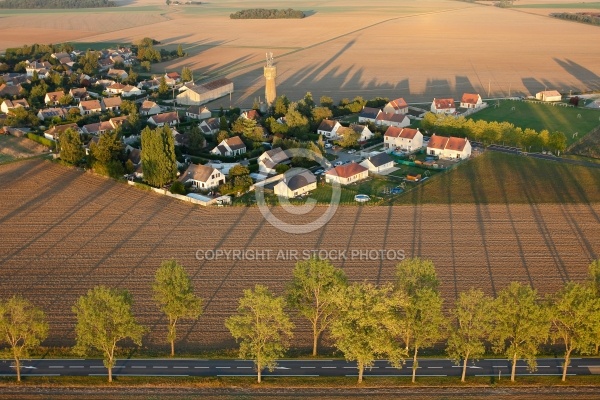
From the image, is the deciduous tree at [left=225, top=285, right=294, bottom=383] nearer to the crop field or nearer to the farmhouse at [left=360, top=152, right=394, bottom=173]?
the farmhouse at [left=360, top=152, right=394, bottom=173]

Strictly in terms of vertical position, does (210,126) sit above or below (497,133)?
below

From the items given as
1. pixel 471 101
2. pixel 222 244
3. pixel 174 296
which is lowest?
pixel 222 244

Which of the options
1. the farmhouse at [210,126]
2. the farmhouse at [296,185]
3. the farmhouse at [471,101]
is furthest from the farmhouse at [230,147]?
the farmhouse at [471,101]

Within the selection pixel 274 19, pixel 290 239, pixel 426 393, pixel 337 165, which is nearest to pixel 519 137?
pixel 337 165

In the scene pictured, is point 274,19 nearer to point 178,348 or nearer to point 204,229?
point 204,229

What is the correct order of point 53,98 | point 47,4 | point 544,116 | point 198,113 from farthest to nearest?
1. point 47,4
2. point 53,98
3. point 198,113
4. point 544,116

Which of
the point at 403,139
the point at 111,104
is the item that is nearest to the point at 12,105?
the point at 111,104

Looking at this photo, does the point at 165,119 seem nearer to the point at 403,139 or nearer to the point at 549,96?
the point at 403,139
